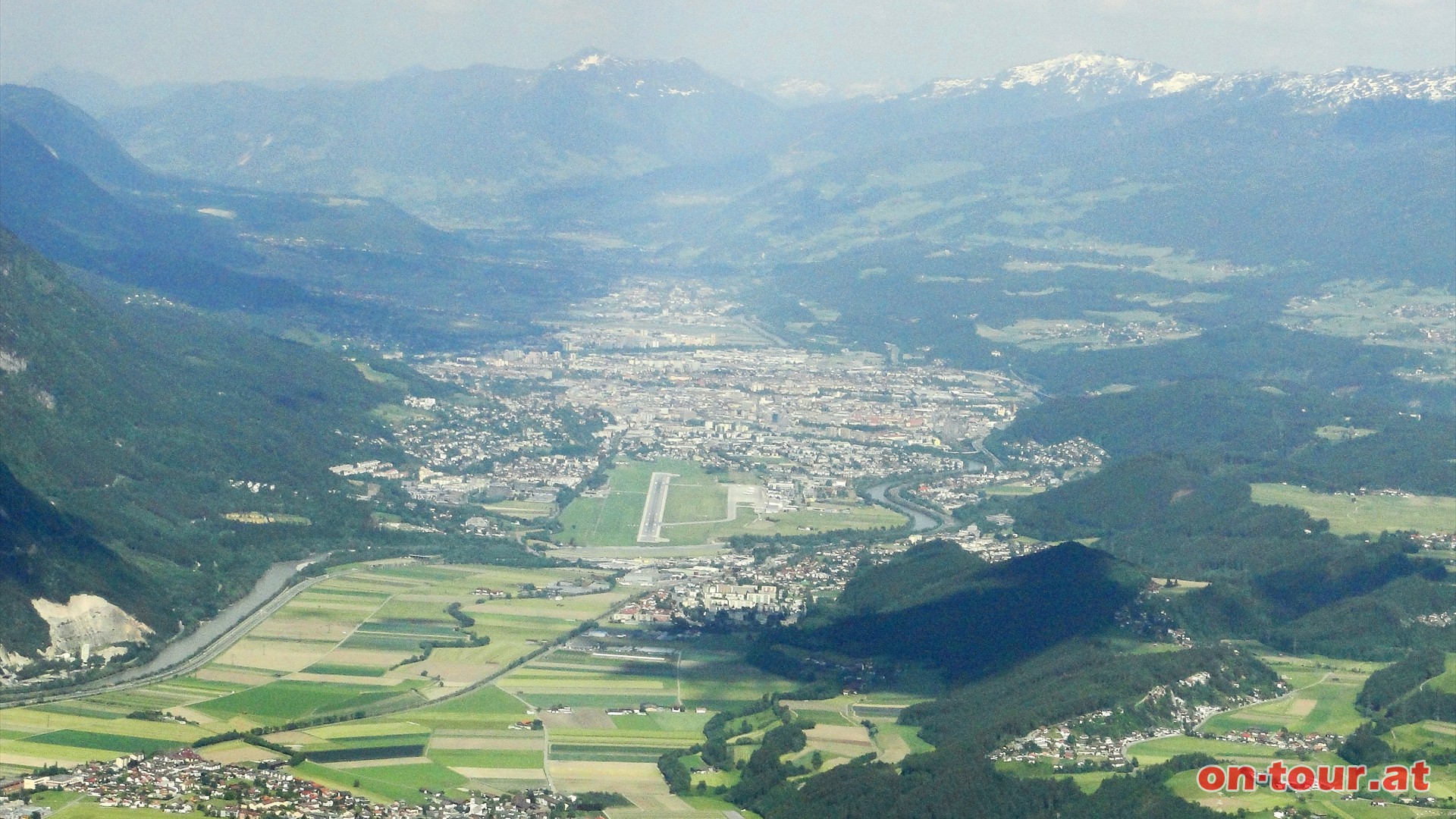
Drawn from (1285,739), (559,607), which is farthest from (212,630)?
(1285,739)

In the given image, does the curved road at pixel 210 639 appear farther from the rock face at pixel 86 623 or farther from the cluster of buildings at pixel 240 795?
the cluster of buildings at pixel 240 795

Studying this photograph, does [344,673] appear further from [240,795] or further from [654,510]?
[654,510]

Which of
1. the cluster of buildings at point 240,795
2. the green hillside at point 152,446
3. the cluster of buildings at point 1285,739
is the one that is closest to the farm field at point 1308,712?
the cluster of buildings at point 1285,739

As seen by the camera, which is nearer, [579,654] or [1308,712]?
[1308,712]

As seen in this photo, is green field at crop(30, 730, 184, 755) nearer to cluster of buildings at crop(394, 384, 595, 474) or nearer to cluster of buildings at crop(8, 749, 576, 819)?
cluster of buildings at crop(8, 749, 576, 819)

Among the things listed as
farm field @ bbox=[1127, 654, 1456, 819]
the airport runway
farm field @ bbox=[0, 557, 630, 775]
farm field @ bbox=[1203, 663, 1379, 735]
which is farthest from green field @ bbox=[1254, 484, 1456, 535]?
farm field @ bbox=[0, 557, 630, 775]

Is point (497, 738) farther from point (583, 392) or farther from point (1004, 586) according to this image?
point (583, 392)
